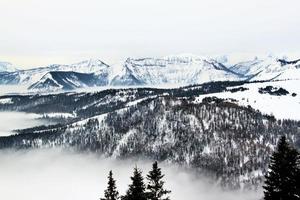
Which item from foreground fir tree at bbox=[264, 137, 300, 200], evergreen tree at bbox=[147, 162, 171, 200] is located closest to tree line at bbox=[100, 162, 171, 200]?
evergreen tree at bbox=[147, 162, 171, 200]

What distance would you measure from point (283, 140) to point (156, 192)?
1203 cm

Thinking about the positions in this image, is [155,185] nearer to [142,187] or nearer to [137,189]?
[142,187]

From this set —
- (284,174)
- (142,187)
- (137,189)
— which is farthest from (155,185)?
(284,174)

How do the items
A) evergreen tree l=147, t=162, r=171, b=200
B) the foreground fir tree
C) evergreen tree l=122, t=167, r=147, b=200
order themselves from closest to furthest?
the foreground fir tree, evergreen tree l=122, t=167, r=147, b=200, evergreen tree l=147, t=162, r=171, b=200

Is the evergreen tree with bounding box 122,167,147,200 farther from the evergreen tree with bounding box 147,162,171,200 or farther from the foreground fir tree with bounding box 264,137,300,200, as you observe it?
the foreground fir tree with bounding box 264,137,300,200

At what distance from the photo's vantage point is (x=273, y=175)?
3328 cm

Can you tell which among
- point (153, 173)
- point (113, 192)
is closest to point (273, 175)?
point (153, 173)

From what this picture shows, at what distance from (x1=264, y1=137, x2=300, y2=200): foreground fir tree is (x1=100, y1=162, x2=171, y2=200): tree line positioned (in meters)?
9.32

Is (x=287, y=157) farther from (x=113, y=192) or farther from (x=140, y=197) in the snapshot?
(x=113, y=192)

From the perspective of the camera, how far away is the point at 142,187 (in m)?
35.3

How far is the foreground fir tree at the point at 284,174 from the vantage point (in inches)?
1281

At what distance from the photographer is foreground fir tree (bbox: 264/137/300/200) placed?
32.5 meters

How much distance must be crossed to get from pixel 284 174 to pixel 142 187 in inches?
441

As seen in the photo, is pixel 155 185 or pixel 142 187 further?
pixel 155 185
